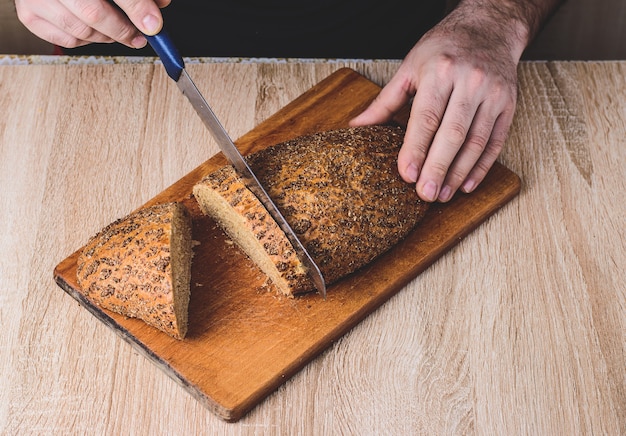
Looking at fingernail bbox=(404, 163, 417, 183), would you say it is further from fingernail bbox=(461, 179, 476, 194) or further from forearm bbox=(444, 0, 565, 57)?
forearm bbox=(444, 0, 565, 57)

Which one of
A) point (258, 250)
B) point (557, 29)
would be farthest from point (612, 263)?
point (557, 29)

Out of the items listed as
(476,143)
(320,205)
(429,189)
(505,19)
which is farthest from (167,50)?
(505,19)

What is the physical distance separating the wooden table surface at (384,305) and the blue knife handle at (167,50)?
1.62ft

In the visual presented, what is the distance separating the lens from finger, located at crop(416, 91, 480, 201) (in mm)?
2029

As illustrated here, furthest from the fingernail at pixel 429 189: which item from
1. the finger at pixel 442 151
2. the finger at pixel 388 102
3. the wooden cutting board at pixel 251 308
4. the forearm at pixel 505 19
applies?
the forearm at pixel 505 19

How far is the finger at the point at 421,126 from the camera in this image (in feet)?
6.65

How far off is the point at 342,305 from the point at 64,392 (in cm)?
71

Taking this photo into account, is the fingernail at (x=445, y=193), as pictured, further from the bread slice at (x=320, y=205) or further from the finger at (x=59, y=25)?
the finger at (x=59, y=25)

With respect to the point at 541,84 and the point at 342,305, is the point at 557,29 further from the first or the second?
the point at 342,305

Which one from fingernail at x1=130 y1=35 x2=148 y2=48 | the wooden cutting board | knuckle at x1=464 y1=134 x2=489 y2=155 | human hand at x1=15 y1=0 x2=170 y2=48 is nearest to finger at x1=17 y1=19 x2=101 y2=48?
human hand at x1=15 y1=0 x2=170 y2=48

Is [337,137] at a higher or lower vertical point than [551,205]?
higher

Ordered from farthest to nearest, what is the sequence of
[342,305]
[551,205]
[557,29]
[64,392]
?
[557,29] → [551,205] → [342,305] → [64,392]

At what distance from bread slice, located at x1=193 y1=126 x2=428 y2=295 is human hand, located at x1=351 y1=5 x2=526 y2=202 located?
2.9 inches

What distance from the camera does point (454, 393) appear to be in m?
1.82
